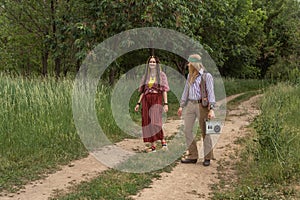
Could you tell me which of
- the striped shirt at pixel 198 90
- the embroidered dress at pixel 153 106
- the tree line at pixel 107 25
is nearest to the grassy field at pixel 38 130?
the embroidered dress at pixel 153 106

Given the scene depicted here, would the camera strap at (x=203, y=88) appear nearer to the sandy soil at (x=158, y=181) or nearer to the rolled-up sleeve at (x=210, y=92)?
the rolled-up sleeve at (x=210, y=92)

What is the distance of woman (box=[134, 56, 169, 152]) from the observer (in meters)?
7.09

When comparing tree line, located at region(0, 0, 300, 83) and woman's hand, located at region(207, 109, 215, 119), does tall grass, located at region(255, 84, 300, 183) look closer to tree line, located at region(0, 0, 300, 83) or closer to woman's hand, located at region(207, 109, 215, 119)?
woman's hand, located at region(207, 109, 215, 119)

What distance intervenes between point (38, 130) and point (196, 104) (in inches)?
129

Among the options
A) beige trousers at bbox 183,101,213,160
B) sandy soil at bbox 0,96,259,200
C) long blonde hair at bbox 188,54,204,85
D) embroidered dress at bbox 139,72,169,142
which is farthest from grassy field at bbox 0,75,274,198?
long blonde hair at bbox 188,54,204,85

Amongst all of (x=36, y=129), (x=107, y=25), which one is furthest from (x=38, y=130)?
(x=107, y=25)

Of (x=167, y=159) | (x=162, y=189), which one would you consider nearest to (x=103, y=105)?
(x=167, y=159)

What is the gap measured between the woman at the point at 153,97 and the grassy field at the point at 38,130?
1.38 m

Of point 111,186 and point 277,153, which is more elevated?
point 277,153

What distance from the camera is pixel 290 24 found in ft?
102

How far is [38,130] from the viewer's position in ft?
24.4

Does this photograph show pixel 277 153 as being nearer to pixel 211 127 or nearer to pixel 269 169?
pixel 269 169

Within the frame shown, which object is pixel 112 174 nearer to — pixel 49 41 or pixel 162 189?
pixel 162 189

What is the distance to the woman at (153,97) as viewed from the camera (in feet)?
23.3
